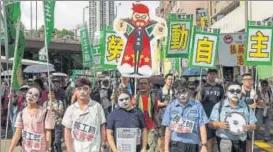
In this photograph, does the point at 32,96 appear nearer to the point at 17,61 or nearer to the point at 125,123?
the point at 125,123

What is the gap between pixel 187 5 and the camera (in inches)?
3282

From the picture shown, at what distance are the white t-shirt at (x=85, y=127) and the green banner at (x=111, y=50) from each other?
227 inches

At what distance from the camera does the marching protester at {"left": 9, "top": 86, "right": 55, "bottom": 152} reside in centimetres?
662

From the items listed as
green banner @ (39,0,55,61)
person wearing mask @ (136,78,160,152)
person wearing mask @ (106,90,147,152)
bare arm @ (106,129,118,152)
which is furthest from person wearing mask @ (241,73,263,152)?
green banner @ (39,0,55,61)

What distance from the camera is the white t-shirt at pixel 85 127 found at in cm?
639

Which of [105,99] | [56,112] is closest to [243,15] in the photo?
[105,99]

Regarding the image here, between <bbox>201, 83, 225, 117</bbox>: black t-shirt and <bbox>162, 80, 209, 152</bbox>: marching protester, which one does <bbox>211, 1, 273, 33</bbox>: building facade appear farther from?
<bbox>162, 80, 209, 152</bbox>: marching protester

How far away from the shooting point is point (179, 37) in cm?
1365

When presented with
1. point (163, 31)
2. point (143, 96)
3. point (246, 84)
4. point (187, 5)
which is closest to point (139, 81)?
point (143, 96)

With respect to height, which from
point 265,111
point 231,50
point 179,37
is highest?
point 179,37

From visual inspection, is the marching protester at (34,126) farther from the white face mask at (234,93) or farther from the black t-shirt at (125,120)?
the white face mask at (234,93)

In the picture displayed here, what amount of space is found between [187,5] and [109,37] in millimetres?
70897

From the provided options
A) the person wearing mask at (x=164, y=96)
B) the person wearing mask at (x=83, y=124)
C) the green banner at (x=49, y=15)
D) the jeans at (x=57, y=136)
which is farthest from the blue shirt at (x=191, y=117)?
the green banner at (x=49, y=15)

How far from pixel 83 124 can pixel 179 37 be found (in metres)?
7.62
